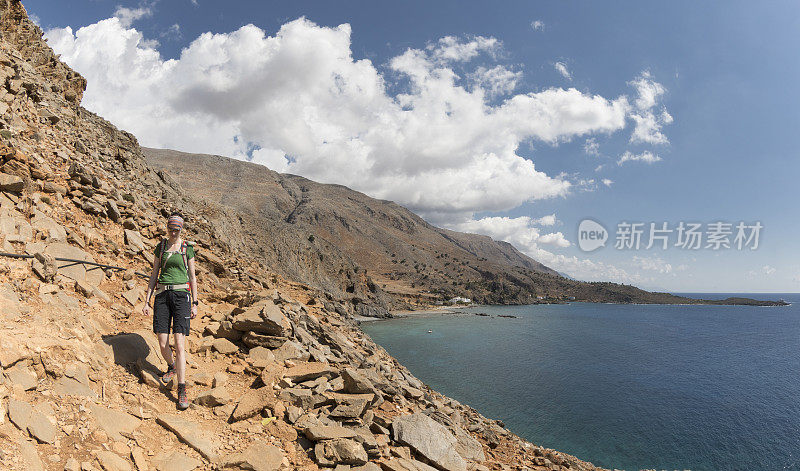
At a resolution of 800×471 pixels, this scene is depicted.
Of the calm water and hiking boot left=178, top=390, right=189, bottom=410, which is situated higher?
hiking boot left=178, top=390, right=189, bottom=410

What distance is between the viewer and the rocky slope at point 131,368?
448 cm

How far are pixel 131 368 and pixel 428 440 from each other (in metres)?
5.73

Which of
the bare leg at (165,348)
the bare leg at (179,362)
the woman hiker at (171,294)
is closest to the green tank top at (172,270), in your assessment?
the woman hiker at (171,294)

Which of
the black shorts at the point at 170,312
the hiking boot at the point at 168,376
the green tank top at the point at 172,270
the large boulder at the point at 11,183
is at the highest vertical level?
the large boulder at the point at 11,183

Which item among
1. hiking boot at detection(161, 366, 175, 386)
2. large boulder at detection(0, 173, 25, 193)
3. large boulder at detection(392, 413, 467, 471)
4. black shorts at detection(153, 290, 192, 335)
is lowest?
large boulder at detection(392, 413, 467, 471)

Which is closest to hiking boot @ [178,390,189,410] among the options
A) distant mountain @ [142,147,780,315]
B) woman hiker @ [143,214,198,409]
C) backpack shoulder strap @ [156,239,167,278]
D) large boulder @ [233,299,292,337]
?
woman hiker @ [143,214,198,409]

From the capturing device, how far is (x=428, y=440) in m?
7.17

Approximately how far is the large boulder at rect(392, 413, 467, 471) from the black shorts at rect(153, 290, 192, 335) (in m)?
4.53

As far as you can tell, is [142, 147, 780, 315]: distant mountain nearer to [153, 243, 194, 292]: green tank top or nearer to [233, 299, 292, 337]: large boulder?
[233, 299, 292, 337]: large boulder

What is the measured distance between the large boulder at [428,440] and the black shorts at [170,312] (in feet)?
14.9

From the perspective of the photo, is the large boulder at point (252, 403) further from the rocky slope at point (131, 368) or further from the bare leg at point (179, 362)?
the bare leg at point (179, 362)

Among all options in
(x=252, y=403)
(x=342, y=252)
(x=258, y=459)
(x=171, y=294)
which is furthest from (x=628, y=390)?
(x=342, y=252)

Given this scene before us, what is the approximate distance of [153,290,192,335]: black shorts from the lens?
638cm

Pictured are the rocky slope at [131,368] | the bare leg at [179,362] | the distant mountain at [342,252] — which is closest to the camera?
the rocky slope at [131,368]
